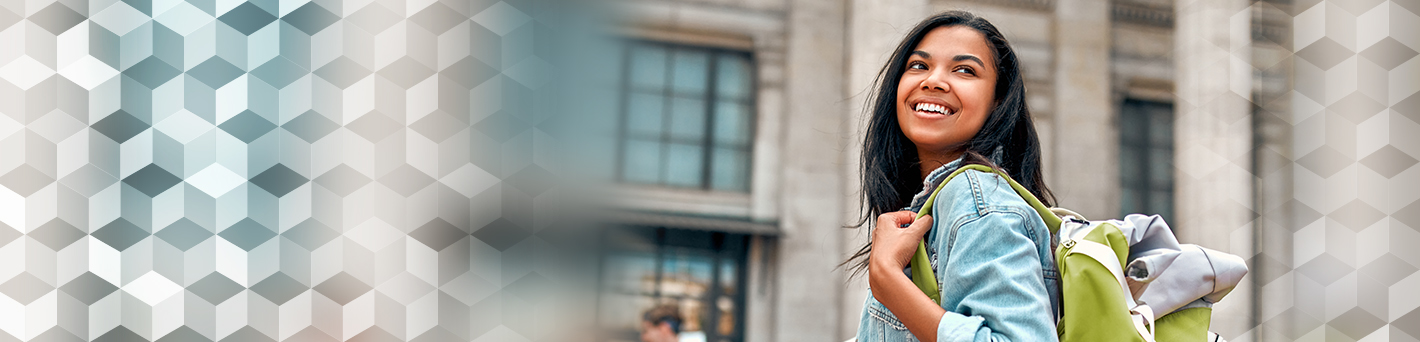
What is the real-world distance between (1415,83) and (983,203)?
11.1 metres

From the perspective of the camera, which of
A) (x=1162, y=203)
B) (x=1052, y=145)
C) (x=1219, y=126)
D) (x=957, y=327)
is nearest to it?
(x=957, y=327)

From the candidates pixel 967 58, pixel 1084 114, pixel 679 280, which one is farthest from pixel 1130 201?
pixel 967 58

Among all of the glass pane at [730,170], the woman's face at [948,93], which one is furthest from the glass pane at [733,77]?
the woman's face at [948,93]

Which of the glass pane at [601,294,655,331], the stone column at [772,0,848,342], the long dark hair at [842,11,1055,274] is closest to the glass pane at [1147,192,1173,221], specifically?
the stone column at [772,0,848,342]

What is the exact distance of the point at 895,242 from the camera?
68.2 inches

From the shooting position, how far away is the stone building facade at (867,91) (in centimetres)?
→ 962

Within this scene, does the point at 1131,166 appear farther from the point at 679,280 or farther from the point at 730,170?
the point at 679,280

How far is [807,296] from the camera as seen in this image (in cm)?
962

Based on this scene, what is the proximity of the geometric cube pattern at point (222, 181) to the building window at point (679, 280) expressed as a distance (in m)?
2.30

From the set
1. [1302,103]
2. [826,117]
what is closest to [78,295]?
[826,117]

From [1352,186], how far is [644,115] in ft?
23.2

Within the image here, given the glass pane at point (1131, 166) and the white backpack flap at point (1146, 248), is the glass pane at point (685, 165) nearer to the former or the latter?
the glass pane at point (1131, 166)

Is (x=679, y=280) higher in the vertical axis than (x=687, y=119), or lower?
lower

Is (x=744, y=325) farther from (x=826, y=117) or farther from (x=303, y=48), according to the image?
(x=303, y=48)
